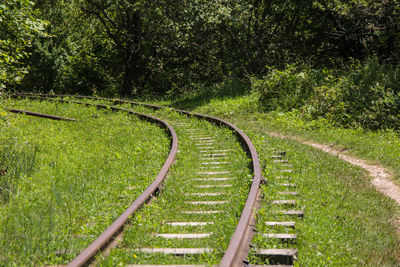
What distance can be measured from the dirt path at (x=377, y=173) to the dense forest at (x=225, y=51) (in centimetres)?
302

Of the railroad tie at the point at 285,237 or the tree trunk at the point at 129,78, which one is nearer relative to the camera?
the railroad tie at the point at 285,237

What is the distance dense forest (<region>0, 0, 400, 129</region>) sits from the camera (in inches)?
484

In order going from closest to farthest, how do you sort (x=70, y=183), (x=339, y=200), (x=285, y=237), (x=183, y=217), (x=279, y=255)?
(x=279, y=255) < (x=285, y=237) < (x=183, y=217) < (x=339, y=200) < (x=70, y=183)

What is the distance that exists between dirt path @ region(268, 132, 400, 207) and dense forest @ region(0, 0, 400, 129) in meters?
3.02

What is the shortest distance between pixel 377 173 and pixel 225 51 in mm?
14875

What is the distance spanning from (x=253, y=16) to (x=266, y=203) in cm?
1629

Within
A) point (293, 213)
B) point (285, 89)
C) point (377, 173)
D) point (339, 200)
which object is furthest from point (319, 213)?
point (285, 89)

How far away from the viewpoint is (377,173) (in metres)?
7.45

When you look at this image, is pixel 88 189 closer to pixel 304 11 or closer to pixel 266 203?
pixel 266 203

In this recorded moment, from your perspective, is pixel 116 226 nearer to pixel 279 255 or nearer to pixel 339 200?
pixel 279 255

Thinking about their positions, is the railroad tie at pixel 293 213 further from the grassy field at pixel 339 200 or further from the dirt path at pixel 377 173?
the dirt path at pixel 377 173

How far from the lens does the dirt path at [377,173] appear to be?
6.39 m

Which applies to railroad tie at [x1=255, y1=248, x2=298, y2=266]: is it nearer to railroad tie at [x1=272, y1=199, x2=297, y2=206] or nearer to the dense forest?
railroad tie at [x1=272, y1=199, x2=297, y2=206]

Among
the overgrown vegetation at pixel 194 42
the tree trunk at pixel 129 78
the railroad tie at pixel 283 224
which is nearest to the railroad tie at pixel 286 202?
the railroad tie at pixel 283 224
